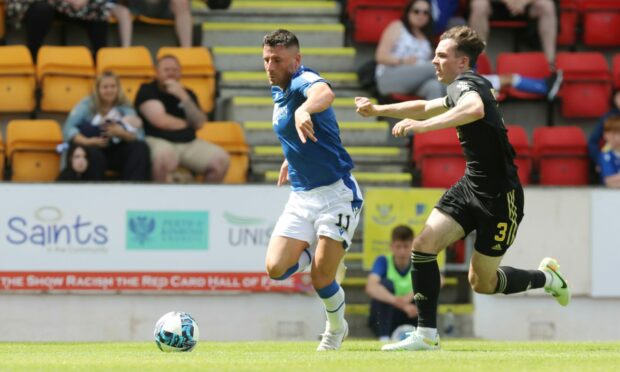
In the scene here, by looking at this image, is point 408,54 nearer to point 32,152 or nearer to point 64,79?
point 64,79

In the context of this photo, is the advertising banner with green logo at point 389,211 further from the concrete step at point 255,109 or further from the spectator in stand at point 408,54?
the concrete step at point 255,109

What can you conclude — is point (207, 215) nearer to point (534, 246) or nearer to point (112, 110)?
point (112, 110)

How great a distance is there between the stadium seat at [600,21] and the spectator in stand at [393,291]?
16.8 feet

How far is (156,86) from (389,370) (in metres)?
8.14

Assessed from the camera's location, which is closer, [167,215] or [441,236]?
[441,236]

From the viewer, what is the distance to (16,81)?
1614 cm

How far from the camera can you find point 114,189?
570 inches

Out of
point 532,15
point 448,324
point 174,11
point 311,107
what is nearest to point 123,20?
point 174,11

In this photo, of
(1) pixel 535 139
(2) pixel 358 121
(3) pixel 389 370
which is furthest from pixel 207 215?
(3) pixel 389 370

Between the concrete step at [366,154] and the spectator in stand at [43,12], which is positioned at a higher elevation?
the spectator in stand at [43,12]

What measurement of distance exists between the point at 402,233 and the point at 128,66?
391cm

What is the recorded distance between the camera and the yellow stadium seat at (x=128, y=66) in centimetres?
1639

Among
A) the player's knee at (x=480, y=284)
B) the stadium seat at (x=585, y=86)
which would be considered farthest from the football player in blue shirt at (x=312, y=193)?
the stadium seat at (x=585, y=86)

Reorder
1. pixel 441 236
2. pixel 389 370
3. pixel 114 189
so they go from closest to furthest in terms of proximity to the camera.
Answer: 1. pixel 389 370
2. pixel 441 236
3. pixel 114 189
